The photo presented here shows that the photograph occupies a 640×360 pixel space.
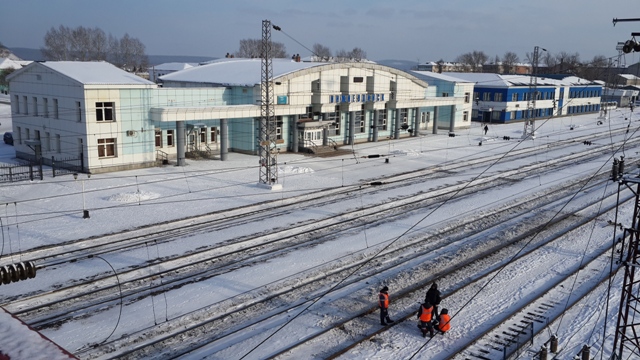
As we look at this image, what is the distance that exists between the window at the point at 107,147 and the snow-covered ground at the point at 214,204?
1.65 meters

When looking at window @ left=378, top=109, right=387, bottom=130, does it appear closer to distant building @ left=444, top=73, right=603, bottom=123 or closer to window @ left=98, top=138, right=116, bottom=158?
distant building @ left=444, top=73, right=603, bottom=123

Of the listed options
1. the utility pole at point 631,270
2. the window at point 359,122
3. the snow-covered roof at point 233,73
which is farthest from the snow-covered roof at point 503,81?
the utility pole at point 631,270

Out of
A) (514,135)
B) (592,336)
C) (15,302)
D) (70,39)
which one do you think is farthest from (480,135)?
(70,39)

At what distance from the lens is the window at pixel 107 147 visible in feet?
113

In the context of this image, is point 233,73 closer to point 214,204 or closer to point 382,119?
point 382,119

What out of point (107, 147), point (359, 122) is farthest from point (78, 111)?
point (359, 122)

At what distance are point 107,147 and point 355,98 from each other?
21.1 m

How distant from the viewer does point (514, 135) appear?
58844 millimetres

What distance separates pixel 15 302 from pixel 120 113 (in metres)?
21.3

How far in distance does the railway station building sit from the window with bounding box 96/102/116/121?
0.06 m

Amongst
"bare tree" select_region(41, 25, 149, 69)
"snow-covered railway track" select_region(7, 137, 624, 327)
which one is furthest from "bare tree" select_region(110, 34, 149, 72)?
"snow-covered railway track" select_region(7, 137, 624, 327)

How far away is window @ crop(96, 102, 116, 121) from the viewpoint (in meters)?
34.1

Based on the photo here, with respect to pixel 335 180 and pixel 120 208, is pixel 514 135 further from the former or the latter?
pixel 120 208

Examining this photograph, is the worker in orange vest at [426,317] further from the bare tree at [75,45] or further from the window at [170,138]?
the bare tree at [75,45]
